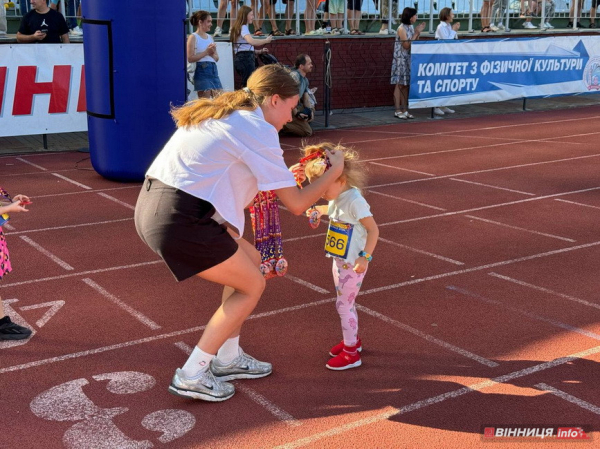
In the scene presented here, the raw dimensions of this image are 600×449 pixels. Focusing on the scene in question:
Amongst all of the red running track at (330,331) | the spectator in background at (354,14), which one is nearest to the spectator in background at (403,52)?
the spectator in background at (354,14)

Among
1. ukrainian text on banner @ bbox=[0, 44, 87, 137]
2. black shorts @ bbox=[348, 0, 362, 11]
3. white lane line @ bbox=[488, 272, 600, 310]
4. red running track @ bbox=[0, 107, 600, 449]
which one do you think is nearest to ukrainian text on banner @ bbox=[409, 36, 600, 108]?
black shorts @ bbox=[348, 0, 362, 11]

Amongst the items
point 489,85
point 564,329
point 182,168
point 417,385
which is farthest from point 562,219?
point 489,85

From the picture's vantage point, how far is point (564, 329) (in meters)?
5.75

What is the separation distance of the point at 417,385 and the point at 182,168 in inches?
78.8

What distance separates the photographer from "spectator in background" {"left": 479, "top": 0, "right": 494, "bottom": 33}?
2180 centimetres

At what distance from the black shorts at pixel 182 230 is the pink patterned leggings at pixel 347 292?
3.29ft

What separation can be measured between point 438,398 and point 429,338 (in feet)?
3.12

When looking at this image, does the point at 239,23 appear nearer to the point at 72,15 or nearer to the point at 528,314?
the point at 72,15

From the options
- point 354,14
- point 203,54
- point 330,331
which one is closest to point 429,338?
point 330,331

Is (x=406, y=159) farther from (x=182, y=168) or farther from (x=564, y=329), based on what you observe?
(x=182, y=168)

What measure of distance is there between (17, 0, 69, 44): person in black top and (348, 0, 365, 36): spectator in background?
7469 millimetres

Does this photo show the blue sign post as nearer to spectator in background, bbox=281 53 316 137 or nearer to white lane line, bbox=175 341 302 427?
spectator in background, bbox=281 53 316 137

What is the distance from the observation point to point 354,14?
742 inches

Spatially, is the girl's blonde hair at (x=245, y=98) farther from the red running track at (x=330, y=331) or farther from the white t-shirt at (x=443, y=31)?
the white t-shirt at (x=443, y=31)
